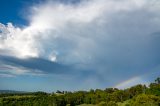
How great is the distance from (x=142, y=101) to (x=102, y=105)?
26.2m

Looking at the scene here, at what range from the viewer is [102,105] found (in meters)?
169

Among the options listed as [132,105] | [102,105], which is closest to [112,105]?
[102,105]

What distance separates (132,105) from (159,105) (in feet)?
49.3

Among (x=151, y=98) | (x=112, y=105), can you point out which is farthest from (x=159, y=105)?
(x=112, y=105)

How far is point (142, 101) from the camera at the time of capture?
15362cm

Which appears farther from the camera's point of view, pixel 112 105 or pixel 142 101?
pixel 112 105

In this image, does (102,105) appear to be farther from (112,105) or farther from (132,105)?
(132,105)

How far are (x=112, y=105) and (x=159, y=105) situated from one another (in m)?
27.8

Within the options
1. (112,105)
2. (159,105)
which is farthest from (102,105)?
(159,105)

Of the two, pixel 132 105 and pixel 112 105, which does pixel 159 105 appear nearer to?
pixel 132 105

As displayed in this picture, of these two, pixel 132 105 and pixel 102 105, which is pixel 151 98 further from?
pixel 102 105

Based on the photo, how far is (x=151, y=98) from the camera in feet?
532

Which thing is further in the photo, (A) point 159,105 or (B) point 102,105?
(B) point 102,105

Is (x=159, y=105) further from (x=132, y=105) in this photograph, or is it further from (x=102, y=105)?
(x=102, y=105)
